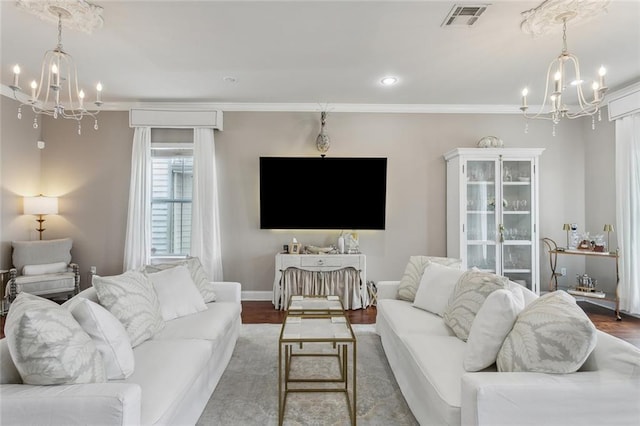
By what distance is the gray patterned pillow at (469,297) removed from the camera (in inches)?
82.0

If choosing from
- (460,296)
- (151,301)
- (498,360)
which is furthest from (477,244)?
(151,301)

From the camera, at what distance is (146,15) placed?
8.28 ft

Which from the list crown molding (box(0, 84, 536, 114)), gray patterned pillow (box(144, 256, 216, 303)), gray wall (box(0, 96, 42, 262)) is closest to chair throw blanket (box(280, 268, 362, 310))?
gray patterned pillow (box(144, 256, 216, 303))

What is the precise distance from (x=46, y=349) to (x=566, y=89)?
543 cm

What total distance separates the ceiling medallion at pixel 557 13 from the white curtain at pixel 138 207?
4495mm

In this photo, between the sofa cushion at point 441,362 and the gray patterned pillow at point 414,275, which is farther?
the gray patterned pillow at point 414,275

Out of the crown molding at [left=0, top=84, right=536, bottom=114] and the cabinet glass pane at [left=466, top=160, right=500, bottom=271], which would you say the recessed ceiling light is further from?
the cabinet glass pane at [left=466, top=160, right=500, bottom=271]

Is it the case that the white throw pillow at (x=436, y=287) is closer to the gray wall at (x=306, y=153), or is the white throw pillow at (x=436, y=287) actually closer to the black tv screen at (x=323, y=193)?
the black tv screen at (x=323, y=193)

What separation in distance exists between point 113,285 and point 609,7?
12.8 ft

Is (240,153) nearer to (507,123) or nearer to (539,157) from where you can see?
(507,123)

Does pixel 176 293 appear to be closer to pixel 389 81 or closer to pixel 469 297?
pixel 469 297

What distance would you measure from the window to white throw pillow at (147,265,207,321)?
2116 mm

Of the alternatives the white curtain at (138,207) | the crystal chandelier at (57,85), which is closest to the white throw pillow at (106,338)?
the crystal chandelier at (57,85)

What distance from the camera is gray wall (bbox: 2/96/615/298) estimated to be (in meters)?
4.67
